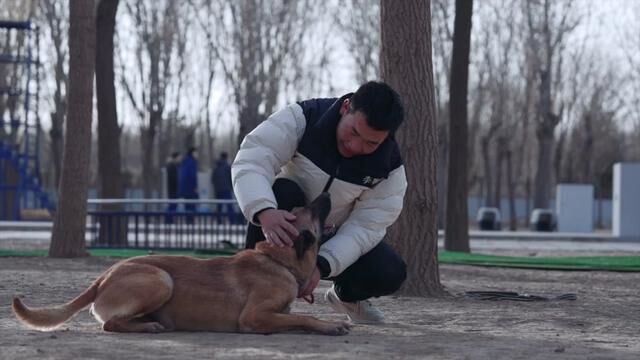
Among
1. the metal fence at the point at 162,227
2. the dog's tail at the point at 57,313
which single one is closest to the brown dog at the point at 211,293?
the dog's tail at the point at 57,313

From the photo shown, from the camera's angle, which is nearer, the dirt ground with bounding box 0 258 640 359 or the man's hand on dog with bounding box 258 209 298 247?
the dirt ground with bounding box 0 258 640 359

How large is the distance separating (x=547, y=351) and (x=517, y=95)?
4386cm

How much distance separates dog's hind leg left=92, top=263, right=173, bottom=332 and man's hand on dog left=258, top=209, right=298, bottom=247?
65 cm

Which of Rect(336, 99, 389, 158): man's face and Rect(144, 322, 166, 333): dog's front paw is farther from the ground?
Rect(336, 99, 389, 158): man's face

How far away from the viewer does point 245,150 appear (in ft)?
26.1

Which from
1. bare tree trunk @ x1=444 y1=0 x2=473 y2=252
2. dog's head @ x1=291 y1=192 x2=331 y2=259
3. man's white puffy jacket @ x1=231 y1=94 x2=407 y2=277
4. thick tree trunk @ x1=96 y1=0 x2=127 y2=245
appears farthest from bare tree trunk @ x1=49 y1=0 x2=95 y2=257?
dog's head @ x1=291 y1=192 x2=331 y2=259

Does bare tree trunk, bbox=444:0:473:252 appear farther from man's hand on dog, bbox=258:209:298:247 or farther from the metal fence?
man's hand on dog, bbox=258:209:298:247

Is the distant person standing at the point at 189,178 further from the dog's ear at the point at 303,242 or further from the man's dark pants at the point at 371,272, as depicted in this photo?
the dog's ear at the point at 303,242

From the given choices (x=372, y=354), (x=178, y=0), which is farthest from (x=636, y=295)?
(x=178, y=0)

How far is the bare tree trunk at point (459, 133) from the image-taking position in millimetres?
19297

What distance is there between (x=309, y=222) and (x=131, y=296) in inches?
44.2

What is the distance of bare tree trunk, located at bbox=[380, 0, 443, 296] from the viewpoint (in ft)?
38.4

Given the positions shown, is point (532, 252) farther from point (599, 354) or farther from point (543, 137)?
point (543, 137)

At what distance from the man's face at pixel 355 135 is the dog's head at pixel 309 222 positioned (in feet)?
1.15
